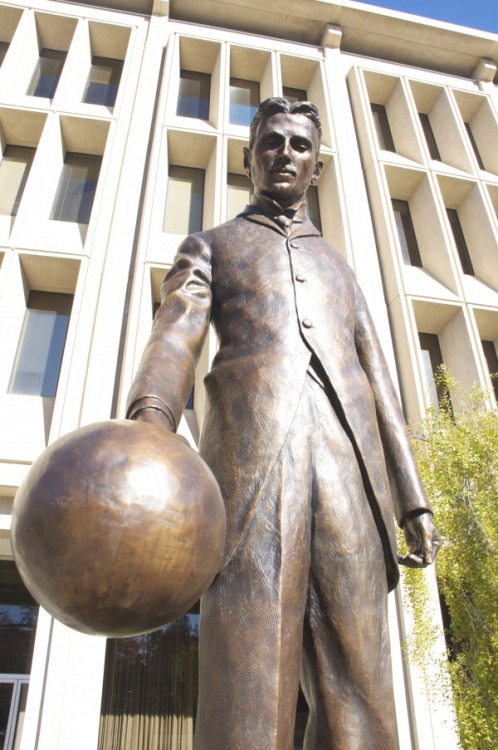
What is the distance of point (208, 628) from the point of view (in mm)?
1639

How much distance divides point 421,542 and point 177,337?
110cm

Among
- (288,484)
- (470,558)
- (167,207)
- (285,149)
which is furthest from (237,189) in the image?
(288,484)

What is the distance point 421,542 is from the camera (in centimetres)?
200

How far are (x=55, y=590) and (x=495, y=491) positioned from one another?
22.4 feet

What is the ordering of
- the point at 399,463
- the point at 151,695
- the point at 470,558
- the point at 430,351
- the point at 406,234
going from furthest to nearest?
the point at 406,234, the point at 430,351, the point at 151,695, the point at 470,558, the point at 399,463

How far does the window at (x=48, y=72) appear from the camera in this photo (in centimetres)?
1397

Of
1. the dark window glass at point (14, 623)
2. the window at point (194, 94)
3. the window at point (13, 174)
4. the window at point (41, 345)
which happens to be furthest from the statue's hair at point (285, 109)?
the window at point (194, 94)

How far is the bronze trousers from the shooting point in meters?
1.51

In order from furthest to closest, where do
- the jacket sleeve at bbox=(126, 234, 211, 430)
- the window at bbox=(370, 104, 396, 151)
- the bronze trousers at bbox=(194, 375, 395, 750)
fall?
the window at bbox=(370, 104, 396, 151), the jacket sleeve at bbox=(126, 234, 211, 430), the bronze trousers at bbox=(194, 375, 395, 750)

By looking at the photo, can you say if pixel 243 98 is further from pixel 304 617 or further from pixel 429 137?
pixel 304 617

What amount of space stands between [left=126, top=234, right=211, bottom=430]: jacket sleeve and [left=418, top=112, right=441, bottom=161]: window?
14533 mm

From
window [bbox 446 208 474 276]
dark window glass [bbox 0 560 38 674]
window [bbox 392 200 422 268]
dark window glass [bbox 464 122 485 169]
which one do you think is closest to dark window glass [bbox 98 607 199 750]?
dark window glass [bbox 0 560 38 674]

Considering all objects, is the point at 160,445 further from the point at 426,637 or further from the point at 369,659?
the point at 426,637

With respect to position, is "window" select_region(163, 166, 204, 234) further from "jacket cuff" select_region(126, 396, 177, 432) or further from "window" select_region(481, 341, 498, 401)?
"jacket cuff" select_region(126, 396, 177, 432)
